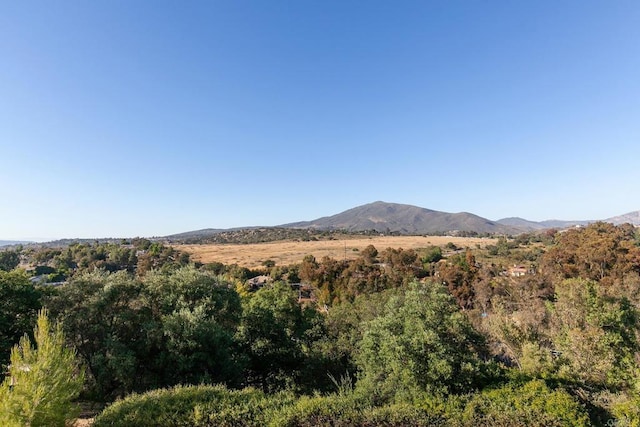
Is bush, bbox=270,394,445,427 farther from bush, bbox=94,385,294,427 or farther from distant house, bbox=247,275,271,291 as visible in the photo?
distant house, bbox=247,275,271,291

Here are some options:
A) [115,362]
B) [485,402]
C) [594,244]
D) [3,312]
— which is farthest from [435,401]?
[594,244]

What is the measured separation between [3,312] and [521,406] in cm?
2196

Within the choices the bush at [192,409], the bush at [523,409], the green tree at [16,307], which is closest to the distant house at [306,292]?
the green tree at [16,307]

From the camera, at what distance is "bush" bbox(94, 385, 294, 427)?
9.98 meters

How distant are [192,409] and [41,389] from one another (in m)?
4.16

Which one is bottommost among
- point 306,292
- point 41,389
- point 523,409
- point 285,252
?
point 306,292

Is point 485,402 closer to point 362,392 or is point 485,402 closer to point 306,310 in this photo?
point 362,392

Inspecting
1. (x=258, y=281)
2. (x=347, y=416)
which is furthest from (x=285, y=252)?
(x=347, y=416)

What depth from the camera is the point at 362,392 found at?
13.1 m

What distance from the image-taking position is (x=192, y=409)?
34.5 ft

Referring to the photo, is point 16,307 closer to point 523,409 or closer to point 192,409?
point 192,409

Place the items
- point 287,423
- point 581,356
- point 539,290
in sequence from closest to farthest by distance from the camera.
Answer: point 287,423 < point 581,356 < point 539,290

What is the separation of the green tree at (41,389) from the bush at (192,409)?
1.49 metres

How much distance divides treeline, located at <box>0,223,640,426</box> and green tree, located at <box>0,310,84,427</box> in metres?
1.70
